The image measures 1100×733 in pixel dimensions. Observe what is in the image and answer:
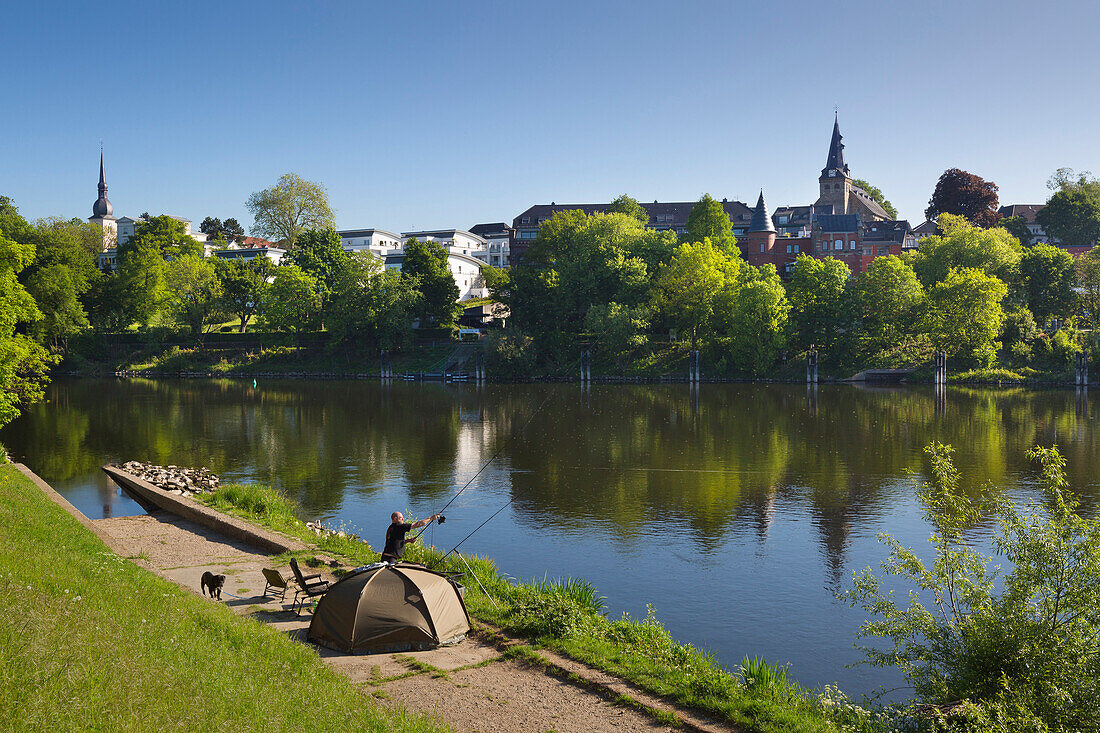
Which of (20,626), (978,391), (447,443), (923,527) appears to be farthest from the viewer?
(978,391)

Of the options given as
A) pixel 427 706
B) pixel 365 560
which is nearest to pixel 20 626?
pixel 427 706

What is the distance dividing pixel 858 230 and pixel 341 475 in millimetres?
94827

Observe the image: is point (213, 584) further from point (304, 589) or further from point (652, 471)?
point (652, 471)

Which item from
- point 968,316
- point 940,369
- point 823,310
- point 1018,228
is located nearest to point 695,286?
point 823,310

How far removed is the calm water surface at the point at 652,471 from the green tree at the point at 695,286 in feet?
64.4

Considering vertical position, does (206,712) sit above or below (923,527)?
above

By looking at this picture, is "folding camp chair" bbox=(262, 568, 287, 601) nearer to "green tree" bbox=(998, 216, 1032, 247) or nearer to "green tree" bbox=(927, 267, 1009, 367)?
"green tree" bbox=(927, 267, 1009, 367)

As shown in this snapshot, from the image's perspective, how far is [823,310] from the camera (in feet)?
267

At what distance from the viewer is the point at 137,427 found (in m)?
47.9

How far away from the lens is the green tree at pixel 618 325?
8188 cm

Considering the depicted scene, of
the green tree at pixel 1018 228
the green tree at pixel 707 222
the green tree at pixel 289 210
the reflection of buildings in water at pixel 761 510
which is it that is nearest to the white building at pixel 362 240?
the green tree at pixel 289 210

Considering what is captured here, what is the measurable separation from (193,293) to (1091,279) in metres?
99.8

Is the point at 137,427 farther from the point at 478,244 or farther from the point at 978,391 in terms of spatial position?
the point at 478,244

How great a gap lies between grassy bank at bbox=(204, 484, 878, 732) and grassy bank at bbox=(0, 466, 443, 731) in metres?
3.82
